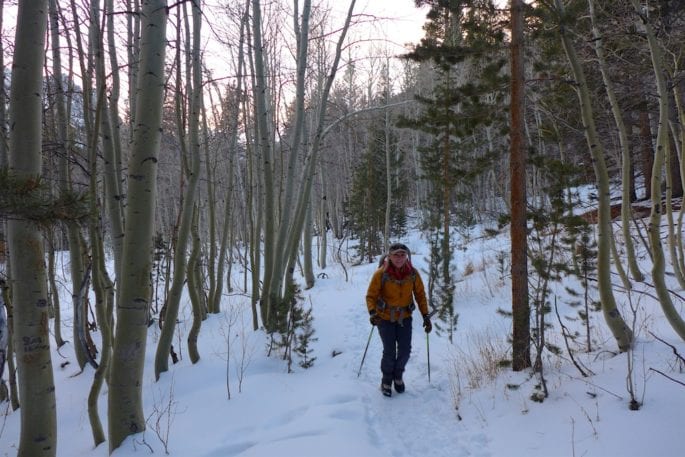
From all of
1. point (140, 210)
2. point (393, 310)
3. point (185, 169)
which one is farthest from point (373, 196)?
point (140, 210)

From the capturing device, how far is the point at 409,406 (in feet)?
14.8

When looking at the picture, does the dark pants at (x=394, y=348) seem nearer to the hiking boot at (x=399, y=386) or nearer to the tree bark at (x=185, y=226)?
the hiking boot at (x=399, y=386)

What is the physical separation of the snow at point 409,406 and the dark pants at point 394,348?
30cm

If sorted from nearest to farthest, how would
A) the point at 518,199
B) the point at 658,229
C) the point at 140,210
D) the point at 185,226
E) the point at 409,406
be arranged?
the point at 140,210
the point at 658,229
the point at 409,406
the point at 518,199
the point at 185,226

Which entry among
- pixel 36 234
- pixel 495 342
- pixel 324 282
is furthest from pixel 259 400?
pixel 324 282

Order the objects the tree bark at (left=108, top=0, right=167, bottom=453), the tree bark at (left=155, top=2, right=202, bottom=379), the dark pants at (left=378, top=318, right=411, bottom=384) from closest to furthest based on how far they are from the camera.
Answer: the tree bark at (left=108, top=0, right=167, bottom=453), the dark pants at (left=378, top=318, right=411, bottom=384), the tree bark at (left=155, top=2, right=202, bottom=379)

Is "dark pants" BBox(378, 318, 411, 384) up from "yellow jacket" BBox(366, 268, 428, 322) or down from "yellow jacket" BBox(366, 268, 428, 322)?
down

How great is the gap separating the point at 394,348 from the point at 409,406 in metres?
0.65

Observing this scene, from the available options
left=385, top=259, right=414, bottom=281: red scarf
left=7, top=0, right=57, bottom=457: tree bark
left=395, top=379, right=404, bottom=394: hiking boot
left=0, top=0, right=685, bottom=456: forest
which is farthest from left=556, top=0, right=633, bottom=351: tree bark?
left=7, top=0, right=57, bottom=457: tree bark

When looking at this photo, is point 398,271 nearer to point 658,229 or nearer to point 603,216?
point 603,216

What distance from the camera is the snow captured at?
10.9 ft

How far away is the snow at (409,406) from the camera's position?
131 inches

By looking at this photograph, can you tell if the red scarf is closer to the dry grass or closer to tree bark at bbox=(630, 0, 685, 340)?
the dry grass

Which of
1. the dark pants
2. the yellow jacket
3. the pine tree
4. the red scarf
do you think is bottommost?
the dark pants
